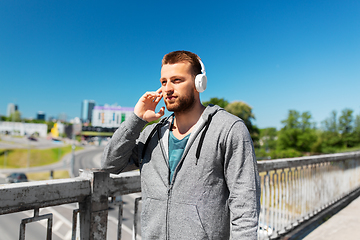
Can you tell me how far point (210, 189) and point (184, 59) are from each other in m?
0.82

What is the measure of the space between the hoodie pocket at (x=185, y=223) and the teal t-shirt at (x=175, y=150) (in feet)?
0.68

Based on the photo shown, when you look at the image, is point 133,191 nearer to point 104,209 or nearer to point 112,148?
point 104,209

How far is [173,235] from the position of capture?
4.60 ft

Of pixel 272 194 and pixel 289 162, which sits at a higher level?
pixel 289 162

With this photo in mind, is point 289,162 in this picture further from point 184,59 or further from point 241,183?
point 184,59

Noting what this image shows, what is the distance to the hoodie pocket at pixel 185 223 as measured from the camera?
4.43ft

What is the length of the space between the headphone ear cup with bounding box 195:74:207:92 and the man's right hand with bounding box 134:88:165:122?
0.94 ft

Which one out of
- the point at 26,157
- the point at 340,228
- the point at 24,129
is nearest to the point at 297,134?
the point at 340,228

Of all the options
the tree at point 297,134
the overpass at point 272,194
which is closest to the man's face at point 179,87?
the overpass at point 272,194

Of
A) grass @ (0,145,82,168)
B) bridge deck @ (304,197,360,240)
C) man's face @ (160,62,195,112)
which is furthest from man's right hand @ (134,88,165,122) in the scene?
grass @ (0,145,82,168)

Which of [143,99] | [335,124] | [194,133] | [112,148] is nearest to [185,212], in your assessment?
[194,133]

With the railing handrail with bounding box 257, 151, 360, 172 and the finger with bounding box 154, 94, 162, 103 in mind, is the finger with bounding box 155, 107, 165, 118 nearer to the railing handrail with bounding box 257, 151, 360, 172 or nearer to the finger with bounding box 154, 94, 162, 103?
the finger with bounding box 154, 94, 162, 103

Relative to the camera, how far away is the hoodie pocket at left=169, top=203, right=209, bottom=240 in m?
1.35

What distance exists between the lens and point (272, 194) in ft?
11.5
